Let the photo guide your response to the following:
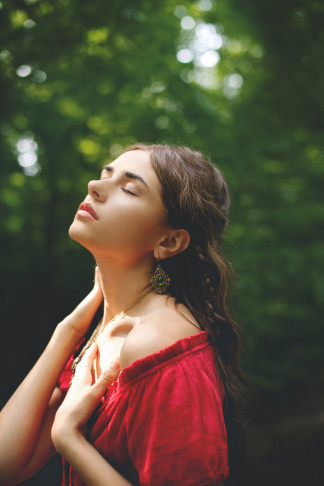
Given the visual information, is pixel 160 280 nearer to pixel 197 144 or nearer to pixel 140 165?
pixel 140 165

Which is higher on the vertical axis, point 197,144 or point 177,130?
point 177,130

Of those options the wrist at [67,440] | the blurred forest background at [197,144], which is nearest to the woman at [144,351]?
the wrist at [67,440]

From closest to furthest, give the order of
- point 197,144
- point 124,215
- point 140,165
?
1. point 124,215
2. point 140,165
3. point 197,144

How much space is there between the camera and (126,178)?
4.99ft

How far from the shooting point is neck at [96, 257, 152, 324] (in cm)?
155

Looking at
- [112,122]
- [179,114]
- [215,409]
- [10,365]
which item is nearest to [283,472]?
[10,365]

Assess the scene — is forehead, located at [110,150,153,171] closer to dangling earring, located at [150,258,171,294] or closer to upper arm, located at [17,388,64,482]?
dangling earring, located at [150,258,171,294]

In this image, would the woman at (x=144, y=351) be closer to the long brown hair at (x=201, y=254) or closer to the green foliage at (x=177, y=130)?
the long brown hair at (x=201, y=254)

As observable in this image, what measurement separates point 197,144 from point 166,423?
2.94m

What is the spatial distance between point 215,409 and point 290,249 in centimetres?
358

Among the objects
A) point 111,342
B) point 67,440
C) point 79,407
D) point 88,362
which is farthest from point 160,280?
point 67,440

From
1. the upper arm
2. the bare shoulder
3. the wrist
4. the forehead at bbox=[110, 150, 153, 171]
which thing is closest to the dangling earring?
the bare shoulder

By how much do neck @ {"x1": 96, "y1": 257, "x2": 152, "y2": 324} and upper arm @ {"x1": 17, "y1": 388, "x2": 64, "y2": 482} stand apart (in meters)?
0.54

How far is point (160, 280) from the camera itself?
1562 mm
